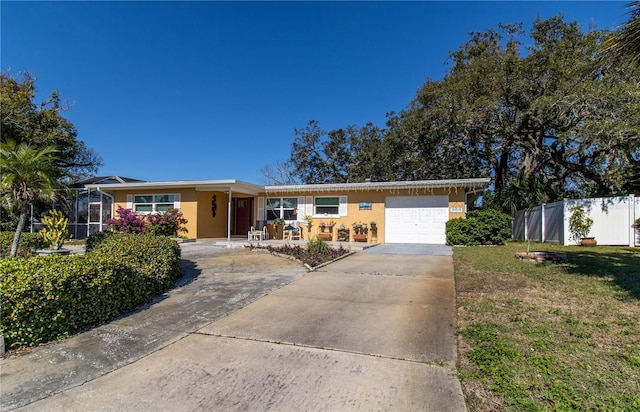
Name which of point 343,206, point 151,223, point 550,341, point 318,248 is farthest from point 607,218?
point 151,223

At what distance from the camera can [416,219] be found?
14.8m

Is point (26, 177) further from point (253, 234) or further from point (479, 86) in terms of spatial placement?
point (479, 86)

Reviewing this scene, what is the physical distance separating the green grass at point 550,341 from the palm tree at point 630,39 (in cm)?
308

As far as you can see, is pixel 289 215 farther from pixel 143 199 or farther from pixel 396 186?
pixel 143 199

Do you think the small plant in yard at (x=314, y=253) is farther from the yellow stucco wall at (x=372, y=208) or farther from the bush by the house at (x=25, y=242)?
the bush by the house at (x=25, y=242)

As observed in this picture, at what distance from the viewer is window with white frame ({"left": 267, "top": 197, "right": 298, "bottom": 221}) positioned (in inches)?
647

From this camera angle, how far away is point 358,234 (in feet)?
50.2

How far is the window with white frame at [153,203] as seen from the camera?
16531 mm

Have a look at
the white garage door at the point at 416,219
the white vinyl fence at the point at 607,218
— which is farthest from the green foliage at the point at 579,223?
the white garage door at the point at 416,219

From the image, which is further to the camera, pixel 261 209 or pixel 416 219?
pixel 261 209

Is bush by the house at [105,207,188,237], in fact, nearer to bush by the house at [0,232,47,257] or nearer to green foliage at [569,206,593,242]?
bush by the house at [0,232,47,257]

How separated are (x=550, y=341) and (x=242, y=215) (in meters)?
16.2

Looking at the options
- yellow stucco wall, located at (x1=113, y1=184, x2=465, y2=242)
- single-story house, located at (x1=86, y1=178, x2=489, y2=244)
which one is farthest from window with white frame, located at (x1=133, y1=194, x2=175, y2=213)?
yellow stucco wall, located at (x1=113, y1=184, x2=465, y2=242)

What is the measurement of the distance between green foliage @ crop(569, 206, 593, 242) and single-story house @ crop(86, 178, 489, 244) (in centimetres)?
337
